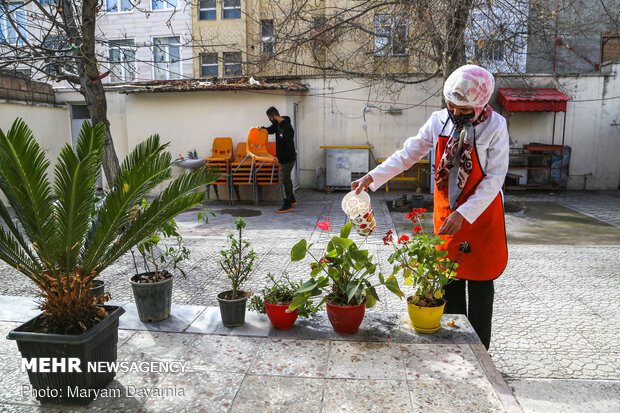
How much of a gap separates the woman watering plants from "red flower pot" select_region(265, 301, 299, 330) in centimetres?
100

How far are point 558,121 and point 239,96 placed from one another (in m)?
8.57

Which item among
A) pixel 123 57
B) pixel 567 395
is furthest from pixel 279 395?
pixel 123 57

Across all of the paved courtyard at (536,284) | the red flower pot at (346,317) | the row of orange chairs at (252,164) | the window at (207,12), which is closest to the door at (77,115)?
the row of orange chairs at (252,164)

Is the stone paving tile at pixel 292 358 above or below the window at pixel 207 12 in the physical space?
below

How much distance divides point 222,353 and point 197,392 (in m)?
0.46

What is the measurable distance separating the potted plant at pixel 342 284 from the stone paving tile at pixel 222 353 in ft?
1.33

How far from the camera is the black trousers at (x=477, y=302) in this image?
3.14 m

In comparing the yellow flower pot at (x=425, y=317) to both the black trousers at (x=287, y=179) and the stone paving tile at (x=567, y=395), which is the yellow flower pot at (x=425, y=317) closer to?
the stone paving tile at (x=567, y=395)

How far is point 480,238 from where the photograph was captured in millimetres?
3002

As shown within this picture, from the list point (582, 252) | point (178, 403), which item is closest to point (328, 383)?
point (178, 403)

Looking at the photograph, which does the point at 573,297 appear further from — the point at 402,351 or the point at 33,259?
the point at 33,259

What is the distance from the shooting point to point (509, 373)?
3.25 meters

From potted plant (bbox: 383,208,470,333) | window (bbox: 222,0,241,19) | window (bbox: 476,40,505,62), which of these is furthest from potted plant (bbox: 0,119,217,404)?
window (bbox: 222,0,241,19)

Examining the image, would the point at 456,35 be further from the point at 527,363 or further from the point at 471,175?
the point at 527,363
